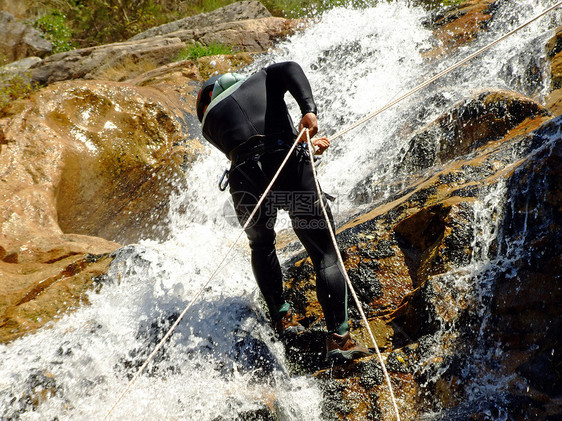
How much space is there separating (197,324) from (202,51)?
6894 mm

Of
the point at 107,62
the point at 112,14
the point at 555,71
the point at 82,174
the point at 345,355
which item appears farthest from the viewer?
the point at 112,14

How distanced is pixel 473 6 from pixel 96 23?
10622mm

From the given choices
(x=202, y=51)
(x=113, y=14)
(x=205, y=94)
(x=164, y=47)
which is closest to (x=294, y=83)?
(x=205, y=94)

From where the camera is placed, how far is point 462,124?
4.23 meters

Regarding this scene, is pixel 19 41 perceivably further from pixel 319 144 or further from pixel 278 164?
pixel 319 144

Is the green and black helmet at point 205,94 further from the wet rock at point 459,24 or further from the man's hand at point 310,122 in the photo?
the wet rock at point 459,24

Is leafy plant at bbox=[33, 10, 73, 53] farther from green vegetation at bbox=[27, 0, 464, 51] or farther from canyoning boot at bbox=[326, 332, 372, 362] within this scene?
canyoning boot at bbox=[326, 332, 372, 362]

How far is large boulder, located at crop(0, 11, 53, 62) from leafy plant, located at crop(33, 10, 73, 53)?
201mm

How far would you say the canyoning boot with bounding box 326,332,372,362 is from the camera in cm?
249

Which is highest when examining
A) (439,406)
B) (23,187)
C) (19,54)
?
(19,54)

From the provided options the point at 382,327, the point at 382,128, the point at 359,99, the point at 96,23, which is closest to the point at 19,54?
the point at 96,23

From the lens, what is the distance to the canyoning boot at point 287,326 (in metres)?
2.93

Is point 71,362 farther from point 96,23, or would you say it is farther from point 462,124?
point 96,23

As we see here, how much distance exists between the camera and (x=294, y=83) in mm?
2568
